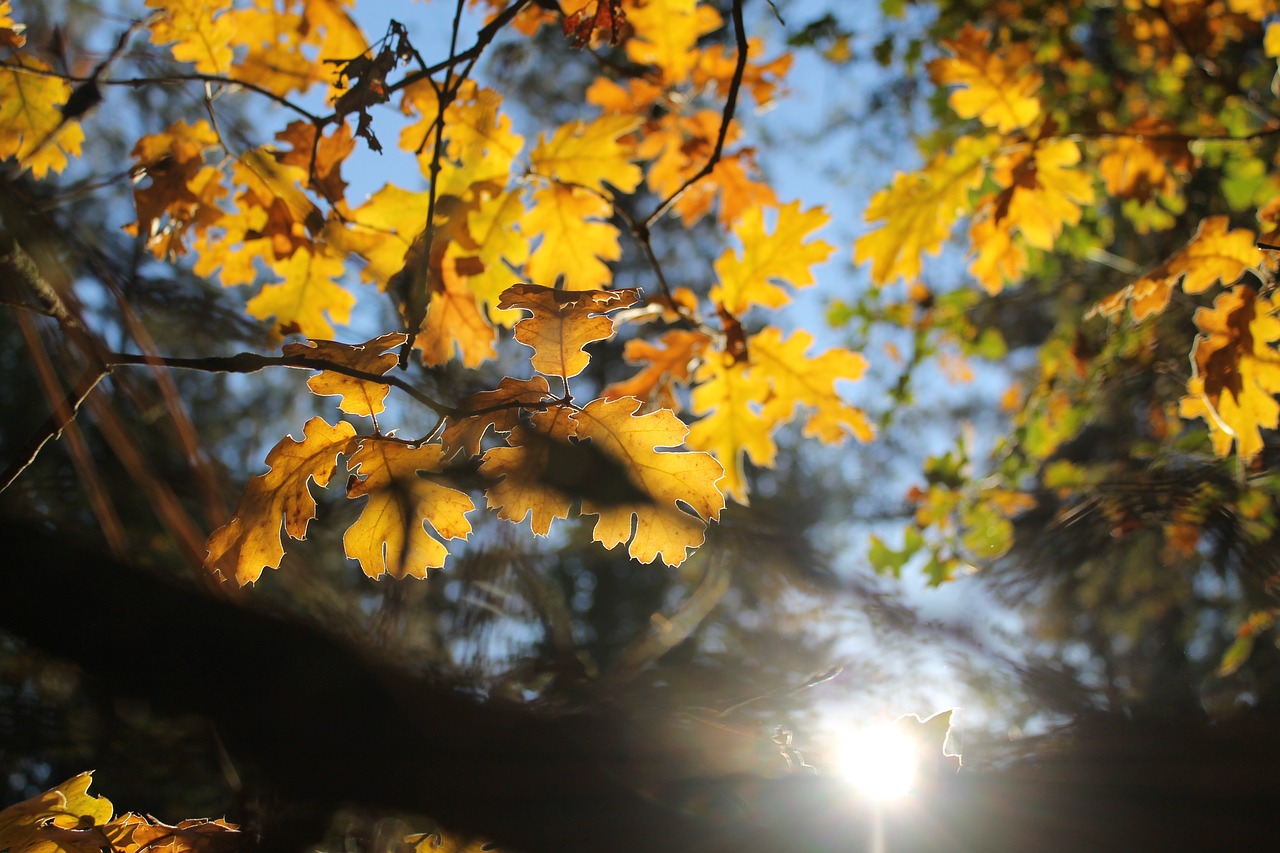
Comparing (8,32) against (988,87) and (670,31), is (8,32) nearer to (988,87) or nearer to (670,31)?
(670,31)

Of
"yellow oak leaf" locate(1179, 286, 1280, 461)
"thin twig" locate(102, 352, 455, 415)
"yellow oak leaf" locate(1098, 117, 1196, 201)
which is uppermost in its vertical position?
"yellow oak leaf" locate(1098, 117, 1196, 201)

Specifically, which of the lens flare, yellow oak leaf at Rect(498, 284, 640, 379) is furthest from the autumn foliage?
the lens flare

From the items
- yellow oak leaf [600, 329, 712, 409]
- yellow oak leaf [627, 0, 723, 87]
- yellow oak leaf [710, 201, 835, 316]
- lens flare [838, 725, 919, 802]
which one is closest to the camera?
lens flare [838, 725, 919, 802]

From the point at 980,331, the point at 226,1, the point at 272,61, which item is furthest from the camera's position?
the point at 980,331

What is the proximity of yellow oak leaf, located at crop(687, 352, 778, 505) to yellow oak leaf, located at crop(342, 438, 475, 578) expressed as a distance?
0.95m

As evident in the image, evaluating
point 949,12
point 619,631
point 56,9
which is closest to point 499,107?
point 949,12

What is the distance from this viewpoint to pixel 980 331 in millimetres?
4301

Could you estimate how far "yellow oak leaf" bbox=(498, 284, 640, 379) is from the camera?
1045mm

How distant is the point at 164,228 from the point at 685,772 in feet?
5.37

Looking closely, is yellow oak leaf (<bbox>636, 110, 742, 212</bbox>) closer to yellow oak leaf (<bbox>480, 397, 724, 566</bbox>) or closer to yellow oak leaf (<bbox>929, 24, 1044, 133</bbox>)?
yellow oak leaf (<bbox>929, 24, 1044, 133</bbox>)

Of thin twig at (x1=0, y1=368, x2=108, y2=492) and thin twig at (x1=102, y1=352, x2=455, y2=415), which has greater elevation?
thin twig at (x1=102, y1=352, x2=455, y2=415)

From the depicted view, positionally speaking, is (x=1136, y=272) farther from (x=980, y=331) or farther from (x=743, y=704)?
(x=743, y=704)

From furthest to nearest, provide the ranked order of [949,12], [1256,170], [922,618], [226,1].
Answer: [949,12], [1256,170], [922,618], [226,1]

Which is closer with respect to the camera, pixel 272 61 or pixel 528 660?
pixel 528 660
